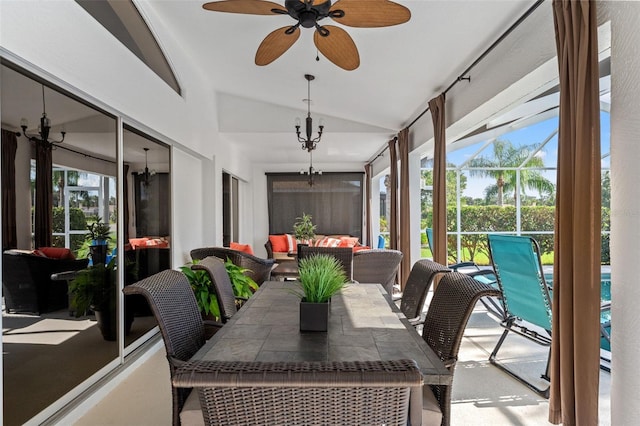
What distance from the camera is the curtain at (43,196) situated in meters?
2.21

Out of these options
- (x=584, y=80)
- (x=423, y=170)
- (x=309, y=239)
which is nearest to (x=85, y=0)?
(x=584, y=80)

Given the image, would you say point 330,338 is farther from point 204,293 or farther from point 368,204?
point 368,204

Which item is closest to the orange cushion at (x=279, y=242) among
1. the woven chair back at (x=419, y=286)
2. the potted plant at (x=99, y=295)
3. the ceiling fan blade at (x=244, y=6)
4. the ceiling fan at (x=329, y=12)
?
the potted plant at (x=99, y=295)

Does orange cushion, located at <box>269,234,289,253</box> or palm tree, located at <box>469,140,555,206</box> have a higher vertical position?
palm tree, located at <box>469,140,555,206</box>

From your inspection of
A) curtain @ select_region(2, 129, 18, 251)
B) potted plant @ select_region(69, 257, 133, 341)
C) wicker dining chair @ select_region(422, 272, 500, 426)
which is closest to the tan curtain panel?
potted plant @ select_region(69, 257, 133, 341)

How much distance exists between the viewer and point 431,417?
1556 millimetres

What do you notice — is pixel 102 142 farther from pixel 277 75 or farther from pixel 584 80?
pixel 584 80

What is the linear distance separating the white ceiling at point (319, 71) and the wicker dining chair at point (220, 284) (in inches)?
49.3

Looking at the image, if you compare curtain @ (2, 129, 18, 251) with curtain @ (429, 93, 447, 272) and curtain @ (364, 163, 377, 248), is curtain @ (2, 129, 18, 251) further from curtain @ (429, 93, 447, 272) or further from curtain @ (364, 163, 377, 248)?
curtain @ (364, 163, 377, 248)

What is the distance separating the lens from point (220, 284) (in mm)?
2510

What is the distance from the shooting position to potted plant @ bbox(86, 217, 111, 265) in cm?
279

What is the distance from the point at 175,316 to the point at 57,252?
120 cm

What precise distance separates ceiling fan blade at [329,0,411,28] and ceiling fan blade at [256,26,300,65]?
15.0 inches

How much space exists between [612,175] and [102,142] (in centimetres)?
325
